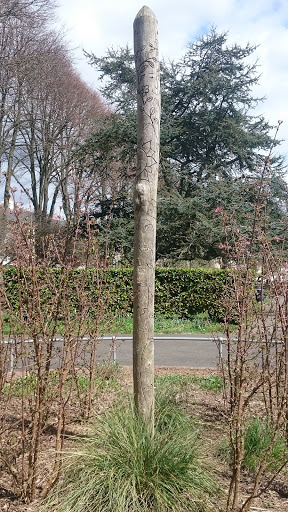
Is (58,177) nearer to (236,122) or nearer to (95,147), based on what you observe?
(95,147)

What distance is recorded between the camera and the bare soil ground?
2740mm

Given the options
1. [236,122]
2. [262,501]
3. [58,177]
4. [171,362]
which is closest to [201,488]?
[262,501]

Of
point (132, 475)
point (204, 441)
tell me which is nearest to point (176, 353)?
point (204, 441)

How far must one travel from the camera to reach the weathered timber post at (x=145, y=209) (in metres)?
3.33

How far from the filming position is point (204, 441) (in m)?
3.53

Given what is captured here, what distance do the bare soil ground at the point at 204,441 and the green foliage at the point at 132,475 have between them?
0.64 ft

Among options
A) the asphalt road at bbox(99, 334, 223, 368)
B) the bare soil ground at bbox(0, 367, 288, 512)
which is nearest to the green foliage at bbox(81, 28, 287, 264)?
the asphalt road at bbox(99, 334, 223, 368)

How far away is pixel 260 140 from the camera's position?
50.3 ft

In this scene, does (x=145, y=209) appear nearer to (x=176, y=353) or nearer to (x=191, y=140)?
(x=176, y=353)

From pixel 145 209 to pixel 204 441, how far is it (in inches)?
75.2

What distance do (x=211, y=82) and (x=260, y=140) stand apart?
260 cm

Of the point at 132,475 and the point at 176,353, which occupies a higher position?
the point at 132,475

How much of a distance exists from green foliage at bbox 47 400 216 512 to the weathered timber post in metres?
0.40

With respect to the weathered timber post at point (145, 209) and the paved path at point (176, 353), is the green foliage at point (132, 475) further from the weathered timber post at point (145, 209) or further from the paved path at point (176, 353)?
the paved path at point (176, 353)
